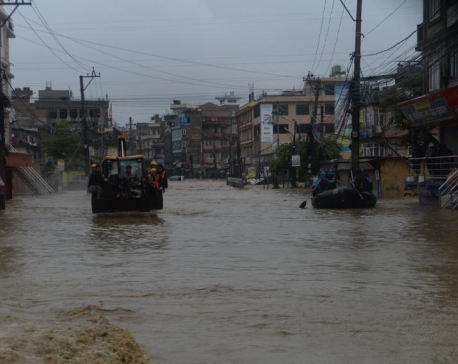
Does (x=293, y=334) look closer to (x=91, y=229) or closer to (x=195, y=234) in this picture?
(x=195, y=234)

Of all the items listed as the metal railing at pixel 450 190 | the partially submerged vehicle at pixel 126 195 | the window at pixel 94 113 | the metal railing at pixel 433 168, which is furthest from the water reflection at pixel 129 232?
the window at pixel 94 113

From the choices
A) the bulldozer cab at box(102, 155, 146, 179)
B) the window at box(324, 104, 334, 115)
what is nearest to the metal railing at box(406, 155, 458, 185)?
the bulldozer cab at box(102, 155, 146, 179)

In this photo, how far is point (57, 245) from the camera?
51.9 ft

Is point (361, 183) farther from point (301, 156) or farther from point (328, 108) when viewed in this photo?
point (328, 108)

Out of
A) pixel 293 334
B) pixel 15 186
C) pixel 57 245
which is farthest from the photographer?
pixel 15 186

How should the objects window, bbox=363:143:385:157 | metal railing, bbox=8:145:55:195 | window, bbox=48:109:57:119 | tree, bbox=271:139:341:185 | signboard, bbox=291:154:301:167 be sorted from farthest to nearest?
window, bbox=48:109:57:119 < window, bbox=363:143:385:157 < tree, bbox=271:139:341:185 < signboard, bbox=291:154:301:167 < metal railing, bbox=8:145:55:195

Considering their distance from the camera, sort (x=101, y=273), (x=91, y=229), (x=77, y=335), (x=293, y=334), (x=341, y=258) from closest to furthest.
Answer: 1. (x=77, y=335)
2. (x=293, y=334)
3. (x=101, y=273)
4. (x=341, y=258)
5. (x=91, y=229)

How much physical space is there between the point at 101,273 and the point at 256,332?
4.60 meters

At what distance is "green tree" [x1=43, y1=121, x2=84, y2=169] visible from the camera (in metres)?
88.9

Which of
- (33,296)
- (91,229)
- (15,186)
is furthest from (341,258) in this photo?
(15,186)

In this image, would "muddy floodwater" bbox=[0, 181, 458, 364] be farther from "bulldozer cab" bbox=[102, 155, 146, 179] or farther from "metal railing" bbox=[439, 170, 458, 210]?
"bulldozer cab" bbox=[102, 155, 146, 179]

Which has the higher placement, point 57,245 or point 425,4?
point 425,4

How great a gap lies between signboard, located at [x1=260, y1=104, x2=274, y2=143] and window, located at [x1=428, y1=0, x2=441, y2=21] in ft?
221

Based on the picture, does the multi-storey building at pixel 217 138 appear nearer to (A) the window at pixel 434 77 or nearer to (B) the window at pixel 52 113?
(B) the window at pixel 52 113
